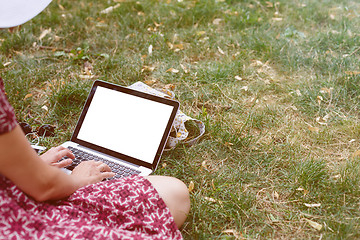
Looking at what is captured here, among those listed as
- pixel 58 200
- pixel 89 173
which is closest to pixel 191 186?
pixel 89 173

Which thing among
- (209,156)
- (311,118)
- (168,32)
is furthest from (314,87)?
(168,32)

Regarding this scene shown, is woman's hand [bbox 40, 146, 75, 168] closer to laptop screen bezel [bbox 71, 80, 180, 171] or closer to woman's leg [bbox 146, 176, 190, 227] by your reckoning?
laptop screen bezel [bbox 71, 80, 180, 171]

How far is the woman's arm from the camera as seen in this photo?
4.20 feet

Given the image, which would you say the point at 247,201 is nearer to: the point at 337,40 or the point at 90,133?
the point at 90,133

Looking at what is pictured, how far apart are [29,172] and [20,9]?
2.20 ft

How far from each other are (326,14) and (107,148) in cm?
325

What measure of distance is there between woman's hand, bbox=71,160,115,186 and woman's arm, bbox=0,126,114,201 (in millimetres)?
124

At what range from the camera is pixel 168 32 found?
4.04 metres

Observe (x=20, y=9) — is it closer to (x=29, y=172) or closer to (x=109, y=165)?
(x=29, y=172)

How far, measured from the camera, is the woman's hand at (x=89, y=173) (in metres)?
1.81

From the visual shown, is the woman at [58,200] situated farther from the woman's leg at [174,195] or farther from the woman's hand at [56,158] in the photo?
the woman's hand at [56,158]

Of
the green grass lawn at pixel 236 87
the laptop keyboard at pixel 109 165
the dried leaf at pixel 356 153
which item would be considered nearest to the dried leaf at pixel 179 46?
the green grass lawn at pixel 236 87

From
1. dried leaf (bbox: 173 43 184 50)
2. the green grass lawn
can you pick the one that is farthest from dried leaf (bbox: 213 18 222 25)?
dried leaf (bbox: 173 43 184 50)

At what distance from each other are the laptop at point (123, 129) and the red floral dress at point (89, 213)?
591mm
